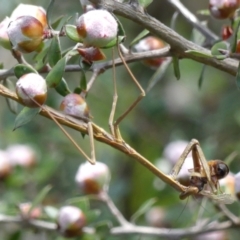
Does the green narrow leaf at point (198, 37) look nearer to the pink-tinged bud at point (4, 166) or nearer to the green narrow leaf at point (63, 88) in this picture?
the green narrow leaf at point (63, 88)

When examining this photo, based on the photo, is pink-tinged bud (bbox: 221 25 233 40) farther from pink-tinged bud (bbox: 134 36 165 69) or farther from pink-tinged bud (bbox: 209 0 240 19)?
pink-tinged bud (bbox: 134 36 165 69)

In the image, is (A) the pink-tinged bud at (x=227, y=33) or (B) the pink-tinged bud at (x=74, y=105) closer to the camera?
(B) the pink-tinged bud at (x=74, y=105)

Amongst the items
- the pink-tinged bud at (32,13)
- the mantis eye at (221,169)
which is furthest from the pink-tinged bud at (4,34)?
the mantis eye at (221,169)

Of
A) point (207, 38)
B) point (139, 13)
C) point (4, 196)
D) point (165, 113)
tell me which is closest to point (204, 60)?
point (139, 13)

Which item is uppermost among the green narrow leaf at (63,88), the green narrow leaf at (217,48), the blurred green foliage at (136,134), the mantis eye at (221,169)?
the green narrow leaf at (217,48)

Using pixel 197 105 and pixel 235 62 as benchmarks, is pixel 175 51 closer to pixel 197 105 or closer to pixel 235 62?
pixel 235 62

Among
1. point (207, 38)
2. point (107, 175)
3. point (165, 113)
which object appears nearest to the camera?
point (207, 38)

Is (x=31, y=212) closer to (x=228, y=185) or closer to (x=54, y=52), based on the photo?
(x=228, y=185)
